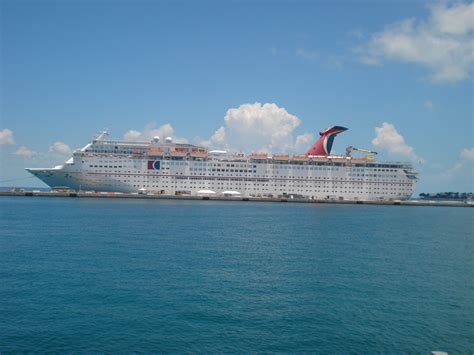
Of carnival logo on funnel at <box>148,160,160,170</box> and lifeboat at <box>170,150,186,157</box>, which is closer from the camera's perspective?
carnival logo on funnel at <box>148,160,160,170</box>

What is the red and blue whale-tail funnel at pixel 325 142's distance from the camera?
65.4 metres

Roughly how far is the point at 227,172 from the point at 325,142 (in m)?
17.1

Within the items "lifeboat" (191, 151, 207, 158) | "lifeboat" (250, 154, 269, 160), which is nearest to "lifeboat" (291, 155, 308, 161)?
"lifeboat" (250, 154, 269, 160)

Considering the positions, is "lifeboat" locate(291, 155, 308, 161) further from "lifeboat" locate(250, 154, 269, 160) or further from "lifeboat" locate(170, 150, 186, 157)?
"lifeboat" locate(170, 150, 186, 157)

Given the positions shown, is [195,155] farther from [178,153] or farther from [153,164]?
[153,164]

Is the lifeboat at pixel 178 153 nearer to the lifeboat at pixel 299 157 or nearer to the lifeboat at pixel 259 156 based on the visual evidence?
the lifeboat at pixel 259 156

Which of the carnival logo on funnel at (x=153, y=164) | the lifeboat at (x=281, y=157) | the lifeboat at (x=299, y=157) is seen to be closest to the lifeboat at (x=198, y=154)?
the carnival logo on funnel at (x=153, y=164)

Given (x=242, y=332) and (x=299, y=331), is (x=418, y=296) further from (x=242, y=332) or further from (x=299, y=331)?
(x=242, y=332)

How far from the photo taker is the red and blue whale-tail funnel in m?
65.4

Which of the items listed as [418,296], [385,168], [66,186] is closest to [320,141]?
[385,168]

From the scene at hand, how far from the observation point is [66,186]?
5928 cm

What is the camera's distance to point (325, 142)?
65.6 meters

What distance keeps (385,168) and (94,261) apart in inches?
2164

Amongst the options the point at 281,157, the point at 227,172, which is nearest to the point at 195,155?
the point at 227,172
